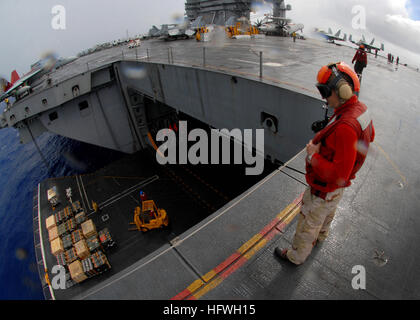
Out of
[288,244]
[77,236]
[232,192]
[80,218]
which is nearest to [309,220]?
[288,244]

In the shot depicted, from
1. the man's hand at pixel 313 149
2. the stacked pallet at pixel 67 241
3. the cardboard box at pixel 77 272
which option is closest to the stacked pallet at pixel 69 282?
the cardboard box at pixel 77 272

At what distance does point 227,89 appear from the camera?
10.0m

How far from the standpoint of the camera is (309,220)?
2898mm

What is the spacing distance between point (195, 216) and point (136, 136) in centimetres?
1161

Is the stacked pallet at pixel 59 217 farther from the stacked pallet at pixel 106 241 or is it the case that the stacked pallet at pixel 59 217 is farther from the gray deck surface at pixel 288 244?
the gray deck surface at pixel 288 244

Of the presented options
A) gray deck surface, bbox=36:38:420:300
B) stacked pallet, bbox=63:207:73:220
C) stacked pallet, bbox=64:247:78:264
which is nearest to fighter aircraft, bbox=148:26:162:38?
stacked pallet, bbox=63:207:73:220

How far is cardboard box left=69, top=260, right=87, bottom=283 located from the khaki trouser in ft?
43.0

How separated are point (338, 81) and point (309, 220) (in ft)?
5.32

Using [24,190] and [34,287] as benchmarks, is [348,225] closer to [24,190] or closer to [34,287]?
[34,287]

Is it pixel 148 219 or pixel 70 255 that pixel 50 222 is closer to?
pixel 70 255

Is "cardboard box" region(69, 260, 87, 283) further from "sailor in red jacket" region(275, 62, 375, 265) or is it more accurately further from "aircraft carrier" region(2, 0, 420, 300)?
"sailor in red jacket" region(275, 62, 375, 265)

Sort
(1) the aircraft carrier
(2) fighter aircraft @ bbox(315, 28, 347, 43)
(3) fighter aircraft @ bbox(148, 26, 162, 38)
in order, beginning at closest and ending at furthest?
1. (1) the aircraft carrier
2. (2) fighter aircraft @ bbox(315, 28, 347, 43)
3. (3) fighter aircraft @ bbox(148, 26, 162, 38)

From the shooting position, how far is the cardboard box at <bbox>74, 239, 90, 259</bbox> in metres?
13.5
